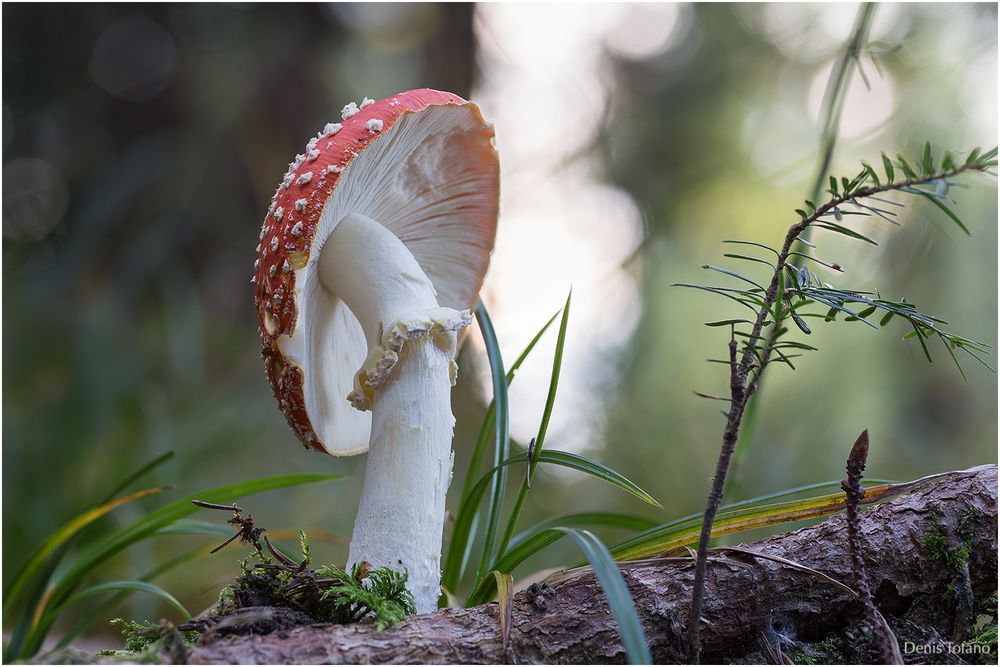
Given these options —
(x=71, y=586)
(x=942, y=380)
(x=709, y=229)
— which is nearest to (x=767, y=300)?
→ (x=71, y=586)

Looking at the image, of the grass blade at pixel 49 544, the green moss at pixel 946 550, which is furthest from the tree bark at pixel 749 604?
the grass blade at pixel 49 544

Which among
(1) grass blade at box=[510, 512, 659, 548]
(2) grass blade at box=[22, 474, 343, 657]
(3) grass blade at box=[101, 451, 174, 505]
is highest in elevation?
(3) grass blade at box=[101, 451, 174, 505]

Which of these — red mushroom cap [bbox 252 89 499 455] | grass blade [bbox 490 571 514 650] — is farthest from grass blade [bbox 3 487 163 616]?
grass blade [bbox 490 571 514 650]

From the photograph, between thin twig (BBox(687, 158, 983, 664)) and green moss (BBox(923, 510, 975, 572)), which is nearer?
thin twig (BBox(687, 158, 983, 664))

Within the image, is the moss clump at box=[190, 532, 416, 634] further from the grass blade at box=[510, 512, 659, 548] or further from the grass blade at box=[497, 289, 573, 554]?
the grass blade at box=[510, 512, 659, 548]

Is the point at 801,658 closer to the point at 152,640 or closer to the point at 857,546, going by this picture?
the point at 857,546

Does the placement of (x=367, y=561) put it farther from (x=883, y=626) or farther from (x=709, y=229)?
(x=709, y=229)
